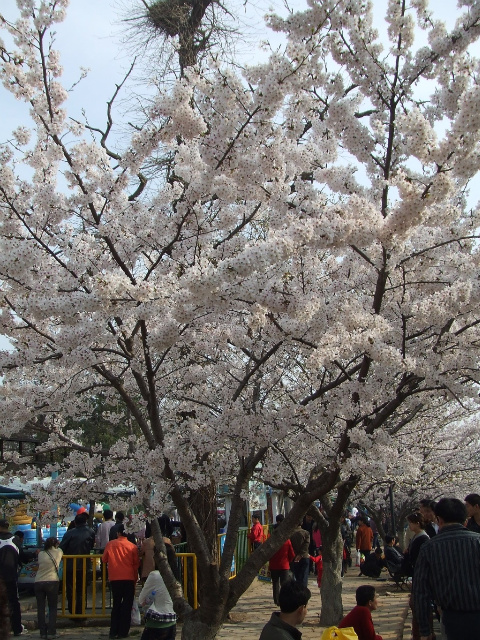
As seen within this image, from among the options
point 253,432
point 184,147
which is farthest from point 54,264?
point 253,432

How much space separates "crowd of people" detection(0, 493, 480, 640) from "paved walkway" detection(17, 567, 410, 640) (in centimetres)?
31

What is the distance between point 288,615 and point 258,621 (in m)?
6.40

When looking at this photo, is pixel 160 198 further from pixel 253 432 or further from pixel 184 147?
pixel 253 432

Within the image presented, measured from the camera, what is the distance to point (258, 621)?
9.77 metres

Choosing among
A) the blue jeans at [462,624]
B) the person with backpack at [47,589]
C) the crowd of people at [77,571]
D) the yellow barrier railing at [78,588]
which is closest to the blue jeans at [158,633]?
the crowd of people at [77,571]

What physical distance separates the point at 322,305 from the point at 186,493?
2.85m

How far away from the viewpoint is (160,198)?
7.02 meters

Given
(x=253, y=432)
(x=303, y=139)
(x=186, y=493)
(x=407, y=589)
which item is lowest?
(x=407, y=589)

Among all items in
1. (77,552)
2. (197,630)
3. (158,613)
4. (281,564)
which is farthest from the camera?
(281,564)

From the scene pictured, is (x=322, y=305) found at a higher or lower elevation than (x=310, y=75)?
lower

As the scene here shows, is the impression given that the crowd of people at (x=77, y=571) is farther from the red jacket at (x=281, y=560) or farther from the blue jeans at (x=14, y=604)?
the red jacket at (x=281, y=560)

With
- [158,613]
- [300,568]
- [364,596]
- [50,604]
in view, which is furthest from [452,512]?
[300,568]

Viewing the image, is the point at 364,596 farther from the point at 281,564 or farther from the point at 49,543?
the point at 281,564

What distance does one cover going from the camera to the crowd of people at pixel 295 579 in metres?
3.76
